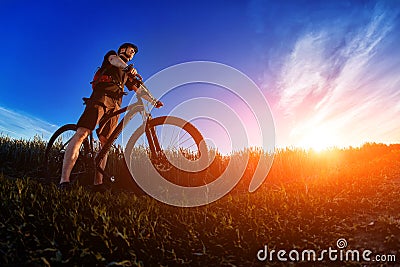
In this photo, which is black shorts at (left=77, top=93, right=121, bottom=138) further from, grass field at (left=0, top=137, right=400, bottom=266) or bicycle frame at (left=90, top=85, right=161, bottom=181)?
grass field at (left=0, top=137, right=400, bottom=266)

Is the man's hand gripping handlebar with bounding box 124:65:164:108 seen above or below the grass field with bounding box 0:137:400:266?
above

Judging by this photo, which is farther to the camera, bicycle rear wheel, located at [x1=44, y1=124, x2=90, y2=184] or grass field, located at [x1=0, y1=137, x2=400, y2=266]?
bicycle rear wheel, located at [x1=44, y1=124, x2=90, y2=184]

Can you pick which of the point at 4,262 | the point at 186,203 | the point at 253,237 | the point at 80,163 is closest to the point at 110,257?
the point at 4,262

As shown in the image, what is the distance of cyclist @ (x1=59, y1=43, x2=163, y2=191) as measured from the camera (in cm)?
580

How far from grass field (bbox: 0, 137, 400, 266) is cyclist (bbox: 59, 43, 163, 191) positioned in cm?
101

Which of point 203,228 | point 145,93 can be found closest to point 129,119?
point 145,93

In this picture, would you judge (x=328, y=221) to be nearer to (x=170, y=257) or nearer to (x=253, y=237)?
(x=253, y=237)

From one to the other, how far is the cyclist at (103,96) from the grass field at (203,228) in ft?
3.32

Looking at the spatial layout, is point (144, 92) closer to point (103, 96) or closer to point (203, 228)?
point (103, 96)

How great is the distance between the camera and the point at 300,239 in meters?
3.60

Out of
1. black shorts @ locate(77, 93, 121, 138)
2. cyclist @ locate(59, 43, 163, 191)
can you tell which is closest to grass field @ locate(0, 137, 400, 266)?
cyclist @ locate(59, 43, 163, 191)

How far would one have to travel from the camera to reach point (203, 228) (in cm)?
377

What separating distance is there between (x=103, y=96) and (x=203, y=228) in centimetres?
326

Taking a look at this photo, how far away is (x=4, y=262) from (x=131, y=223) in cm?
122
